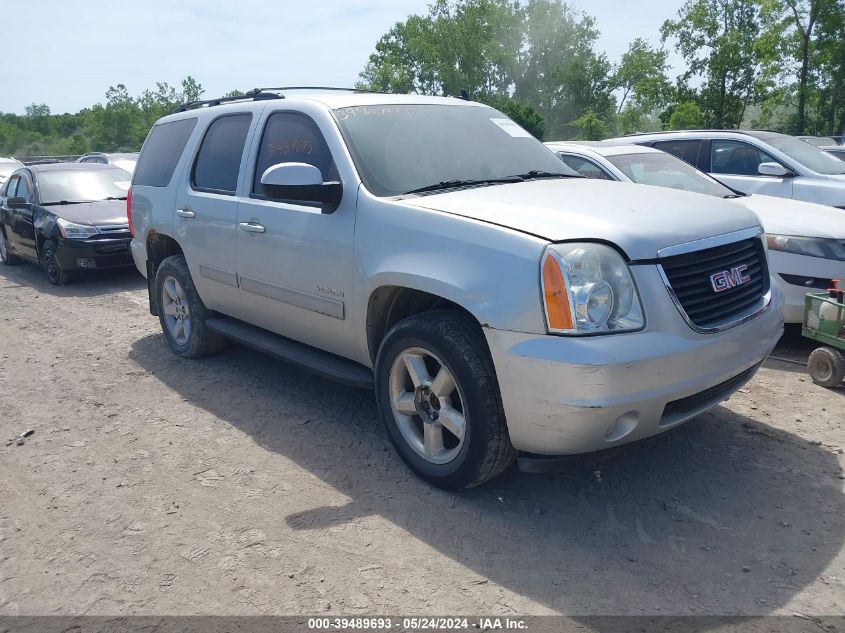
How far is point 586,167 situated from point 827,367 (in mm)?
3161

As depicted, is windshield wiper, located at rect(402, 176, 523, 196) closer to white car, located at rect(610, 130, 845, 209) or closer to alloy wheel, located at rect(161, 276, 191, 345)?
alloy wheel, located at rect(161, 276, 191, 345)

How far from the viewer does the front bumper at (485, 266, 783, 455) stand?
2865mm

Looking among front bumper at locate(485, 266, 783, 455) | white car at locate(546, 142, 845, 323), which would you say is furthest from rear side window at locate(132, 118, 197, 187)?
white car at locate(546, 142, 845, 323)

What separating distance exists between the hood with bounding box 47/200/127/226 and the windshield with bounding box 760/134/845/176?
27.0 ft

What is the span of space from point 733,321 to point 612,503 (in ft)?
3.35

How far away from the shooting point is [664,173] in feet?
22.8

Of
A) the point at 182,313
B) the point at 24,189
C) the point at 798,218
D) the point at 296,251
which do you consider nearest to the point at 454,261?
the point at 296,251

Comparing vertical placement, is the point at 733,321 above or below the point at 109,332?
above

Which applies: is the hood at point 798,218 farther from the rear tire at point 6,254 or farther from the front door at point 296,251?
the rear tire at point 6,254

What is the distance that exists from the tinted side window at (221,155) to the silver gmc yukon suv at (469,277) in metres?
0.02

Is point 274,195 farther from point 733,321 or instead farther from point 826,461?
point 826,461

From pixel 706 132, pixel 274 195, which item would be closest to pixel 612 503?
pixel 274 195

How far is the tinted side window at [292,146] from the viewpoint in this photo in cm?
417

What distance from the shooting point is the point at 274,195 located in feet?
12.5
